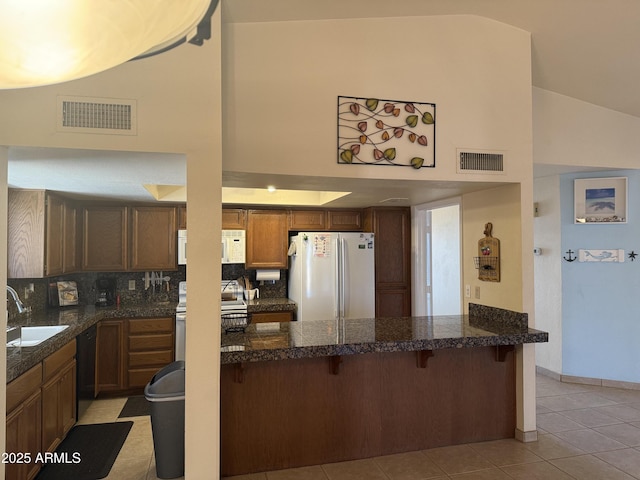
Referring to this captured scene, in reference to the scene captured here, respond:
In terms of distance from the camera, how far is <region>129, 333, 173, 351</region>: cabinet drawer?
4.07 m

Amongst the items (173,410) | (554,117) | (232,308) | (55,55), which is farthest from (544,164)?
(55,55)

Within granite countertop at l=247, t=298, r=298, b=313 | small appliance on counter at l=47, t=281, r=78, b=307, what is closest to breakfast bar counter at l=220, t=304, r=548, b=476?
granite countertop at l=247, t=298, r=298, b=313

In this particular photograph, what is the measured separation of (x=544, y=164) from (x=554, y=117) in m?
0.45

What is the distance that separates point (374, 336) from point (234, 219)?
106 inches

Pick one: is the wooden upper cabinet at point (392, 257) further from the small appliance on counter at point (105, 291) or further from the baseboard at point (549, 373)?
the small appliance on counter at point (105, 291)

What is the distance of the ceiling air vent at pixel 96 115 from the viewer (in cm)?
204

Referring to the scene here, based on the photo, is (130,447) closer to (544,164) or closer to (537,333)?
(537,333)

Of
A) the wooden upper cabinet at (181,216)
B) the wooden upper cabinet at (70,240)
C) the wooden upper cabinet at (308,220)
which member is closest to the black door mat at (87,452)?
the wooden upper cabinet at (70,240)

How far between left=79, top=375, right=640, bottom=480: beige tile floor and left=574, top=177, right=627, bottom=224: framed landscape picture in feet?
6.24

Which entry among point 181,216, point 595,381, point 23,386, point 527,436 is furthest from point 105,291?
point 595,381

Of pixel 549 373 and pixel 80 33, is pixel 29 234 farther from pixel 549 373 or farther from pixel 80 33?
pixel 549 373

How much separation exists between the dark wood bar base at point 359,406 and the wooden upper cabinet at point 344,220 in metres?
2.50

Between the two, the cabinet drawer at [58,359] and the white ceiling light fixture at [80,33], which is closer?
the white ceiling light fixture at [80,33]

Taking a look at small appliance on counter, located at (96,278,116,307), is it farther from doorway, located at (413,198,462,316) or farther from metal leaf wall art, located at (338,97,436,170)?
doorway, located at (413,198,462,316)
